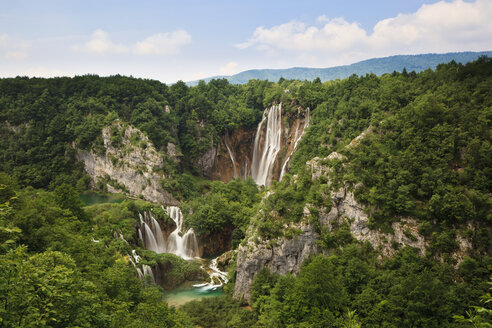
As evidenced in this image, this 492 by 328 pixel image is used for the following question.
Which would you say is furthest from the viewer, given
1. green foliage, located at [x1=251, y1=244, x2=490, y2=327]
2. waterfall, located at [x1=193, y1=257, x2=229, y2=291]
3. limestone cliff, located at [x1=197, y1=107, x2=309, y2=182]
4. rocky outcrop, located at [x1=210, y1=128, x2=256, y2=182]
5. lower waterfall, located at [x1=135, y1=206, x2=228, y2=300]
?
rocky outcrop, located at [x1=210, y1=128, x2=256, y2=182]

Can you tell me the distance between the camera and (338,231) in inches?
1084

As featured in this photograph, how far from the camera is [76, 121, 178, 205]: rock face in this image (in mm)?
56531

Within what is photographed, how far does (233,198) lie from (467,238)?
2770 centimetres

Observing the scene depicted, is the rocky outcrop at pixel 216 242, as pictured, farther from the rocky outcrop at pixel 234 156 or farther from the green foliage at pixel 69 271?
the rocky outcrop at pixel 234 156

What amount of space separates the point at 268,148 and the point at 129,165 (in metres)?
25.3

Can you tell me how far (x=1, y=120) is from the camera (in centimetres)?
6219

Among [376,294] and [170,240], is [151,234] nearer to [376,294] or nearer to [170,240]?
[170,240]

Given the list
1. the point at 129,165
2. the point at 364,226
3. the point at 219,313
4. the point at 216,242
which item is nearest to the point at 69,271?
the point at 219,313

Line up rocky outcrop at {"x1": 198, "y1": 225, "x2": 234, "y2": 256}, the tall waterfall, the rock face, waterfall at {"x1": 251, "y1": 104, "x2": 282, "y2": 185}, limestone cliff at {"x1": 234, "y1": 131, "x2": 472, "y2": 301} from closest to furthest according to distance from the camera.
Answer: limestone cliff at {"x1": 234, "y1": 131, "x2": 472, "y2": 301} < the tall waterfall < rocky outcrop at {"x1": 198, "y1": 225, "x2": 234, "y2": 256} < the rock face < waterfall at {"x1": 251, "y1": 104, "x2": 282, "y2": 185}

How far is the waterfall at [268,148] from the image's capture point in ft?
192

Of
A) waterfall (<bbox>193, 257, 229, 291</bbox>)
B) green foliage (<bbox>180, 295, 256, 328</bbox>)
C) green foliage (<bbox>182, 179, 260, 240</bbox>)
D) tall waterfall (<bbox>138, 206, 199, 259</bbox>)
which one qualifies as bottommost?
waterfall (<bbox>193, 257, 229, 291</bbox>)

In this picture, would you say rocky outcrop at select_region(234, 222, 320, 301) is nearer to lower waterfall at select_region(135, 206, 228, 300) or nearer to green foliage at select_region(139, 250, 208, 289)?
green foliage at select_region(139, 250, 208, 289)

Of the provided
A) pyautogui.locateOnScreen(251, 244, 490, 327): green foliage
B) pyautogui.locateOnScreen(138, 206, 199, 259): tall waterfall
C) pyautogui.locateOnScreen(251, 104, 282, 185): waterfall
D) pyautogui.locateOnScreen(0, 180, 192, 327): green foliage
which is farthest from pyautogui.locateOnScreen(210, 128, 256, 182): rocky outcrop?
pyautogui.locateOnScreen(251, 244, 490, 327): green foliage

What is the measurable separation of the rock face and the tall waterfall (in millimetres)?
15512
